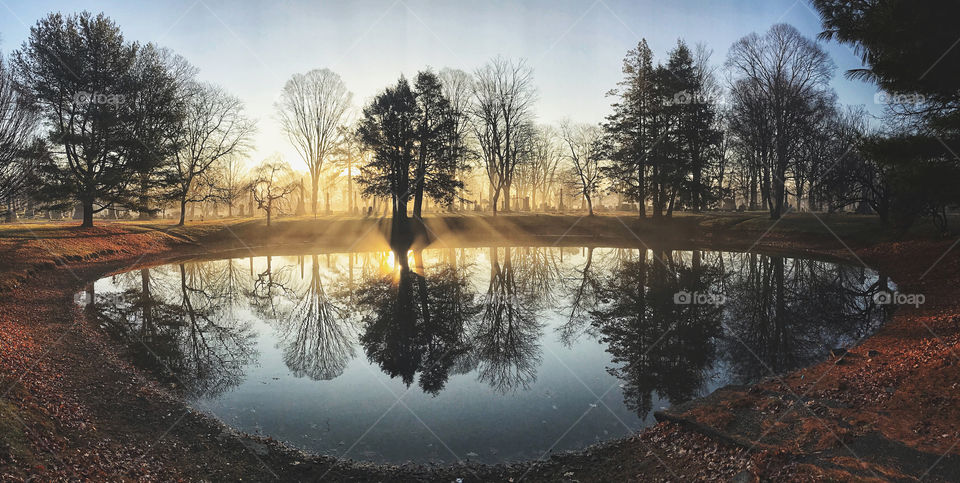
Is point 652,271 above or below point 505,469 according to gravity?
above

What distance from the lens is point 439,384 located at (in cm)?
1020

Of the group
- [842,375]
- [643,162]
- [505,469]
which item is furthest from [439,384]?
[643,162]

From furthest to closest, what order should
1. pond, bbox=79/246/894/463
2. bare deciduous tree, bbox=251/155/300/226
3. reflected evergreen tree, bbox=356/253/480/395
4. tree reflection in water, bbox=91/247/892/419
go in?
1. bare deciduous tree, bbox=251/155/300/226
2. reflected evergreen tree, bbox=356/253/480/395
3. tree reflection in water, bbox=91/247/892/419
4. pond, bbox=79/246/894/463

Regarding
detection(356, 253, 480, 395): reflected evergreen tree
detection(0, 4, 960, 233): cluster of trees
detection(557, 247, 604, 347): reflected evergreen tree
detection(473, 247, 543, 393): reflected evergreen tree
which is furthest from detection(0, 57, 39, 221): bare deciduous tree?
detection(557, 247, 604, 347): reflected evergreen tree

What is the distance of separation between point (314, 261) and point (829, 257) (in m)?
32.9

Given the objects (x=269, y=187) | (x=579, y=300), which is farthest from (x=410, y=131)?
(x=579, y=300)

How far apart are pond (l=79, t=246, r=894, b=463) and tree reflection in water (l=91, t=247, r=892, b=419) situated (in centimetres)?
8

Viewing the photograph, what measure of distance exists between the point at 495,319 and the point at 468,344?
2.78 meters

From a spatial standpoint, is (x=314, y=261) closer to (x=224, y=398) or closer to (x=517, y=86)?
(x=224, y=398)

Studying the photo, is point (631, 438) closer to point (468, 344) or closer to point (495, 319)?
point (468, 344)

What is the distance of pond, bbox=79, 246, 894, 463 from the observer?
8273mm

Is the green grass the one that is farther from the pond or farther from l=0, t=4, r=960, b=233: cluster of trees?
l=0, t=4, r=960, b=233: cluster of trees

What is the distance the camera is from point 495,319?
1559 cm

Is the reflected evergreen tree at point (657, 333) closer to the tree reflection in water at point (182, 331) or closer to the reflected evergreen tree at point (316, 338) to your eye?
the reflected evergreen tree at point (316, 338)
